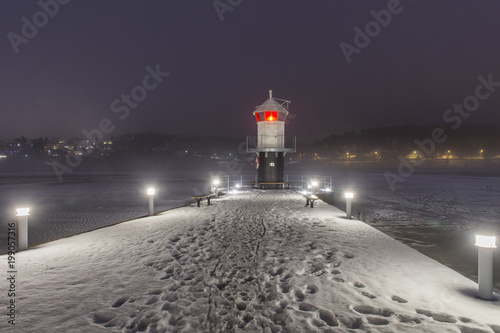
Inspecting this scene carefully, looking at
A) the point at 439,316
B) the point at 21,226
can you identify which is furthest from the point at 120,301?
the point at 439,316

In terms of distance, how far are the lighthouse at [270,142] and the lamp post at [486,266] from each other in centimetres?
1829

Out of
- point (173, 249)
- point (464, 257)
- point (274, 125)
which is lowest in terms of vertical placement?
point (464, 257)

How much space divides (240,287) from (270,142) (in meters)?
18.8

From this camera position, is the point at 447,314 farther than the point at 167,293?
No

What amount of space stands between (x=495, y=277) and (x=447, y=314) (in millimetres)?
4778

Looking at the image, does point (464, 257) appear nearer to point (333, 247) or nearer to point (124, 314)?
point (333, 247)

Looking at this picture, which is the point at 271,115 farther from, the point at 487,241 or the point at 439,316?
the point at 439,316

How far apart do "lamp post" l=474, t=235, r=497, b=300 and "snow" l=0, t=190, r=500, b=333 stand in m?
0.18

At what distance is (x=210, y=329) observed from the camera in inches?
140

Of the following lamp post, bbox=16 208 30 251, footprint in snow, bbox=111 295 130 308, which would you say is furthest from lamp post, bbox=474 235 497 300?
lamp post, bbox=16 208 30 251

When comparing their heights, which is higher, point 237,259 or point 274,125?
point 274,125

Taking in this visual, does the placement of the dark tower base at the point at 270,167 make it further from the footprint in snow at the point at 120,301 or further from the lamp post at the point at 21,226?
the footprint in snow at the point at 120,301

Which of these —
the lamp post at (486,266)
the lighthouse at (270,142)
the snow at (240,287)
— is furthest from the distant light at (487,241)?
the lighthouse at (270,142)

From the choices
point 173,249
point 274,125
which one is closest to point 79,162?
point 274,125
